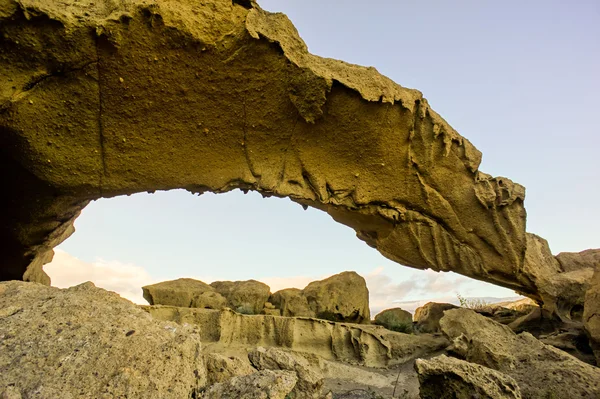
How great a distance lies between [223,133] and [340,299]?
12.4ft

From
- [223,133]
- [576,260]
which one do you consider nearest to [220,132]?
[223,133]

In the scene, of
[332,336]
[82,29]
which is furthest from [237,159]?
[332,336]

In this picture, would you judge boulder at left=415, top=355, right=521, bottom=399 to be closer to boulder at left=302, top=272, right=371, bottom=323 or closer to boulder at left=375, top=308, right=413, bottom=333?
boulder at left=302, top=272, right=371, bottom=323

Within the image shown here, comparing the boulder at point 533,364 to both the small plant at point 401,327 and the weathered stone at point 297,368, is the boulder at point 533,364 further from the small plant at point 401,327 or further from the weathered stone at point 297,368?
the small plant at point 401,327

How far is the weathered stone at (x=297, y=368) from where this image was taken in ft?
9.21

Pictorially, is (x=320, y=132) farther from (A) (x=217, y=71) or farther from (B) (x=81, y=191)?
(B) (x=81, y=191)

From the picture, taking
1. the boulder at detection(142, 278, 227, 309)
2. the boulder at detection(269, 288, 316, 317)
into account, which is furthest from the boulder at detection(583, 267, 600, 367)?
the boulder at detection(142, 278, 227, 309)

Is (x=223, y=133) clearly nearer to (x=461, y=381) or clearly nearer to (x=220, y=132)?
(x=220, y=132)

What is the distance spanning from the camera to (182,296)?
748 centimetres

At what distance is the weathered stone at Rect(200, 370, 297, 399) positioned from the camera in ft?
7.07

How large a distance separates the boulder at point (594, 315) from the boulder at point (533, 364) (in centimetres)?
120

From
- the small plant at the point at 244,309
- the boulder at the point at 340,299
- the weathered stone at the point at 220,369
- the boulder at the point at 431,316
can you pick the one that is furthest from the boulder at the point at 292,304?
the weathered stone at the point at 220,369

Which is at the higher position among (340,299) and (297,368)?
(340,299)

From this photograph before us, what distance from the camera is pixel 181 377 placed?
222cm
